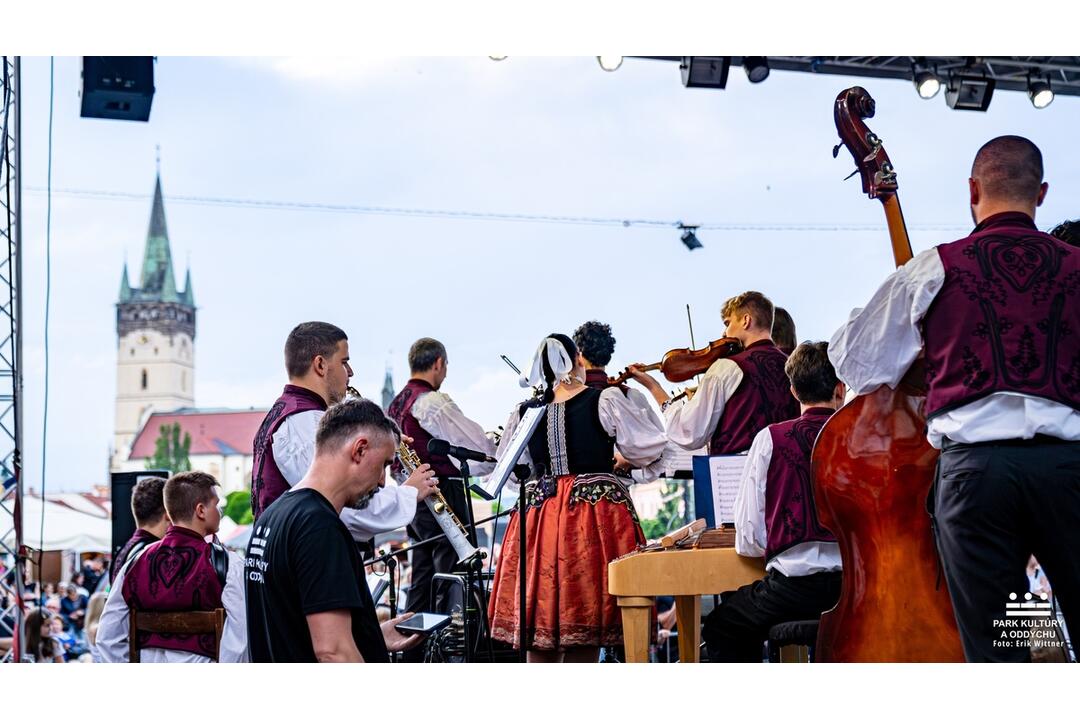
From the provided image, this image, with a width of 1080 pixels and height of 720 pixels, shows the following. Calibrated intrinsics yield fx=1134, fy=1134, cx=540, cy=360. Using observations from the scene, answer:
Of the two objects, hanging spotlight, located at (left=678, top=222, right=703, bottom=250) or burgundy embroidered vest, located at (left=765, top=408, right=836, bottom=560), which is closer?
burgundy embroidered vest, located at (left=765, top=408, right=836, bottom=560)

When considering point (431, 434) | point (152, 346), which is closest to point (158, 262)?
point (152, 346)

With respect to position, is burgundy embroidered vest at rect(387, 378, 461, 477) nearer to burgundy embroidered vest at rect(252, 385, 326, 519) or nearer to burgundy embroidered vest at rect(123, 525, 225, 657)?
burgundy embroidered vest at rect(123, 525, 225, 657)

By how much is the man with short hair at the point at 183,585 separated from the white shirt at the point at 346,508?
21.1 inches

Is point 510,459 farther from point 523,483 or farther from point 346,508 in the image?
point 346,508

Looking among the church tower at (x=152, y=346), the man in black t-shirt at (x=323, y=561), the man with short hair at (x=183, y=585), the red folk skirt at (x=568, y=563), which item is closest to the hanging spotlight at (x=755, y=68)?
the red folk skirt at (x=568, y=563)

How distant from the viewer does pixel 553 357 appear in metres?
4.65

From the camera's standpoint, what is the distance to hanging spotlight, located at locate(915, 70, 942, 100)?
23.3 feet

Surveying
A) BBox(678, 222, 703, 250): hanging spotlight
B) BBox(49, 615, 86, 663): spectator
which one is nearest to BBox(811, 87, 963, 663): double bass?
BBox(49, 615, 86, 663): spectator

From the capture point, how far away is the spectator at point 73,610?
1206 centimetres

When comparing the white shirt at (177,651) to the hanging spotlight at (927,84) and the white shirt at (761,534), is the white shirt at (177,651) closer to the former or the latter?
the white shirt at (761,534)

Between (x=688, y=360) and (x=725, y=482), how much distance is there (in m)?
1.23

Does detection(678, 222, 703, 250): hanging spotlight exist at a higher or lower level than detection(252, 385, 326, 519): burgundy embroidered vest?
higher

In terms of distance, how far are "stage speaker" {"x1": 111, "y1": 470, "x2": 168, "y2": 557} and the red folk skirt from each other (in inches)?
96.3

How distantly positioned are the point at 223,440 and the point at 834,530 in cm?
9745
